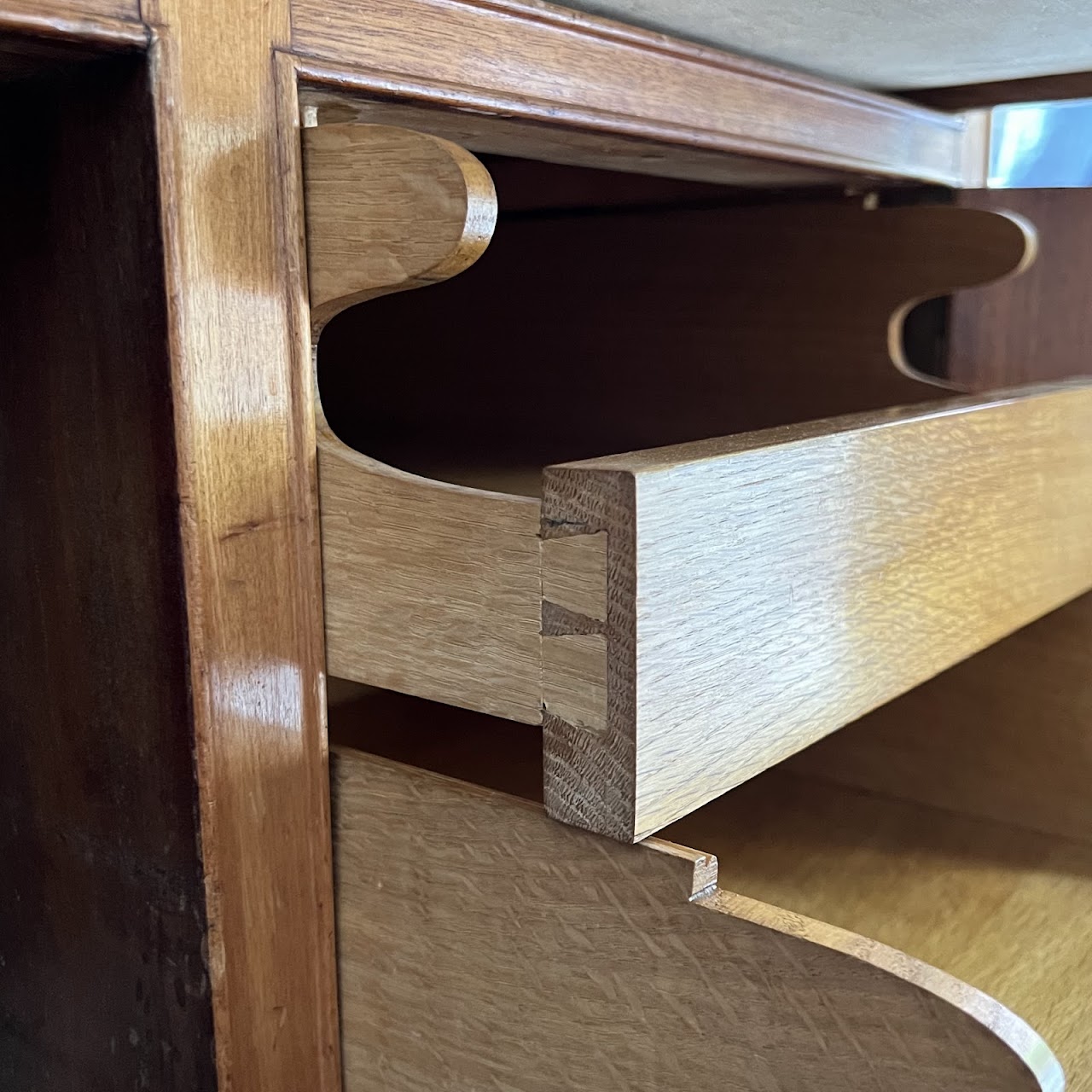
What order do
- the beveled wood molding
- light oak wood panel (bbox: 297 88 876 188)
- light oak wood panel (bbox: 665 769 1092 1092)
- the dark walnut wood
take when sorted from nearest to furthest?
1. the beveled wood molding
2. light oak wood panel (bbox: 297 88 876 188)
3. light oak wood panel (bbox: 665 769 1092 1092)
4. the dark walnut wood

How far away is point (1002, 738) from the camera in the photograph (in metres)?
0.89

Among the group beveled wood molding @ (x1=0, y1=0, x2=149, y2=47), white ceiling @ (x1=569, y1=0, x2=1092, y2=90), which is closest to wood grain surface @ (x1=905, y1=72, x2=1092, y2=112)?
white ceiling @ (x1=569, y1=0, x2=1092, y2=90)

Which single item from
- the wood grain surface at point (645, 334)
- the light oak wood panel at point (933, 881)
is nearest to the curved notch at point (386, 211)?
the wood grain surface at point (645, 334)

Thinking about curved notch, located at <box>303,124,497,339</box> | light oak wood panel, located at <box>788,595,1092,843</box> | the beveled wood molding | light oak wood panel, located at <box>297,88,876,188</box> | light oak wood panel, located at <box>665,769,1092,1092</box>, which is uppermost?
the beveled wood molding

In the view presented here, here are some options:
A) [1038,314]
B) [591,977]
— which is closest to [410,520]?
[591,977]

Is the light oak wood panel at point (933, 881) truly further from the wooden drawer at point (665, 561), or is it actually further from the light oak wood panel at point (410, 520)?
the light oak wood panel at point (410, 520)

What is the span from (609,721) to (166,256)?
0.71ft

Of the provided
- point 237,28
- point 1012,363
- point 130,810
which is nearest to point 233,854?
point 130,810

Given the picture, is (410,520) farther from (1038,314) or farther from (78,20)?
(1038,314)

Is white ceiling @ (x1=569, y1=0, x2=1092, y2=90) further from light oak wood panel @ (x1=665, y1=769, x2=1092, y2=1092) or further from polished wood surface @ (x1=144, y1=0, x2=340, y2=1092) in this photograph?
light oak wood panel @ (x1=665, y1=769, x2=1092, y2=1092)

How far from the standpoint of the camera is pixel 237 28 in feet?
1.36

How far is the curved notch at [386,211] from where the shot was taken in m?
0.42

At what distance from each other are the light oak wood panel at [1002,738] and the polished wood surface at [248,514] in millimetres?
555

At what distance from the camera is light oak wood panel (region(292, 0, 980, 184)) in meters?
0.45
